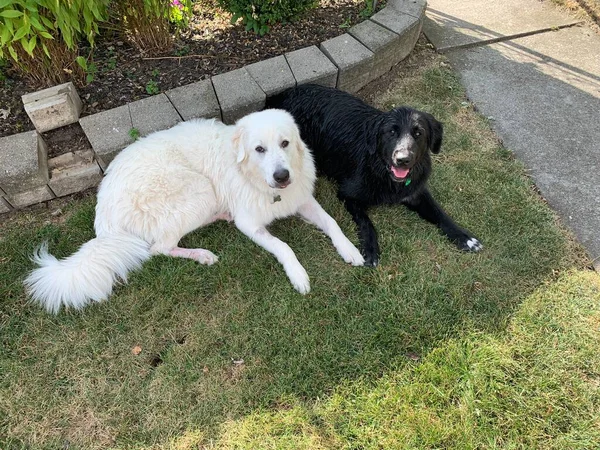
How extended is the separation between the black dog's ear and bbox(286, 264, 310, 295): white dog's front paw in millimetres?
1211

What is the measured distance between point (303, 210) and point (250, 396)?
1.36m

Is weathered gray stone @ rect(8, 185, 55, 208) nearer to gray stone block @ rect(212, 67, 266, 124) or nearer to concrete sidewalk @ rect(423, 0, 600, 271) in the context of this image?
gray stone block @ rect(212, 67, 266, 124)

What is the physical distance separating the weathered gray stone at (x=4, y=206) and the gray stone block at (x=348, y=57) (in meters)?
2.88

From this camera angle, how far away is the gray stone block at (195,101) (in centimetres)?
325

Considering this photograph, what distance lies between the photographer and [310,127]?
331 centimetres

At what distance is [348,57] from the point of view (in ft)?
11.8

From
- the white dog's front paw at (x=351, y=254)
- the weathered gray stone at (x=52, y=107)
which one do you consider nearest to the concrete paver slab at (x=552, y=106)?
the white dog's front paw at (x=351, y=254)

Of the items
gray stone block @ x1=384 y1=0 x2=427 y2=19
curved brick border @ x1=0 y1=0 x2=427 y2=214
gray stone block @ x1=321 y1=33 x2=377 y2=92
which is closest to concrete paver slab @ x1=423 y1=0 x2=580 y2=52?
gray stone block @ x1=384 y1=0 x2=427 y2=19

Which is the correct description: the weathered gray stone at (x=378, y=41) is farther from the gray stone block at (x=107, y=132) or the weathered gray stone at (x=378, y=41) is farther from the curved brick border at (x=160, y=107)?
the gray stone block at (x=107, y=132)

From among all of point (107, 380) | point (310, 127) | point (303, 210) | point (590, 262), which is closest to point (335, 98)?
point (310, 127)

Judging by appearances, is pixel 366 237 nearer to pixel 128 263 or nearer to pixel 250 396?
pixel 250 396

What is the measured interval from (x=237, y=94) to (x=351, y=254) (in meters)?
1.63

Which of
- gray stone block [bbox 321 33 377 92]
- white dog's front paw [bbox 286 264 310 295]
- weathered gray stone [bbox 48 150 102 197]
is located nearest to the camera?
white dog's front paw [bbox 286 264 310 295]

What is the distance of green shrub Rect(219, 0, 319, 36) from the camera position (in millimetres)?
3684
